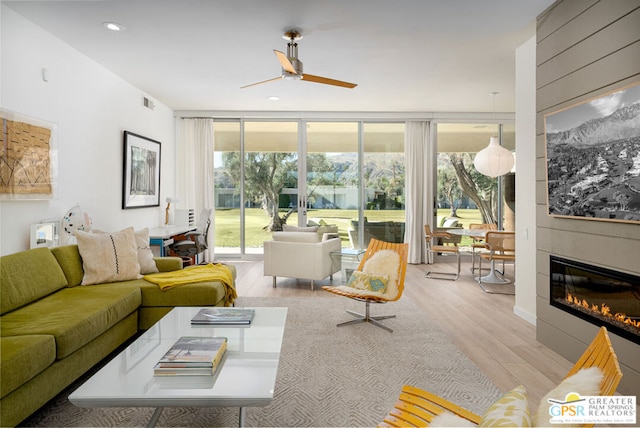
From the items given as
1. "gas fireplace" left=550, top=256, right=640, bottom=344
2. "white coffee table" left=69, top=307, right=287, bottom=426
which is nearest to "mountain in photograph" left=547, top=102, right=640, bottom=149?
"gas fireplace" left=550, top=256, right=640, bottom=344

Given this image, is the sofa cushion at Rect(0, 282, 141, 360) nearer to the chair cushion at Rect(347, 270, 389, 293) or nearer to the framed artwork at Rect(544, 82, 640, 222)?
the chair cushion at Rect(347, 270, 389, 293)

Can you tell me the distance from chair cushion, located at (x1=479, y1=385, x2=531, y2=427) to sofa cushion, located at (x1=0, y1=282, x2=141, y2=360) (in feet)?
7.24

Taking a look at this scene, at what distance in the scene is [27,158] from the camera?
3.46 m

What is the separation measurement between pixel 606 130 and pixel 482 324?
213 cm

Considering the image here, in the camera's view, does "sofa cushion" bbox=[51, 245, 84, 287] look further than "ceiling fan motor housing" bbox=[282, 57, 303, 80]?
No

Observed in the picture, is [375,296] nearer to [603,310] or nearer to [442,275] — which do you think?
[603,310]

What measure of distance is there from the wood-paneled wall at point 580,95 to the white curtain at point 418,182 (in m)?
4.09

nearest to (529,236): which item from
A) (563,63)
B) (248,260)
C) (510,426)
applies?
(563,63)

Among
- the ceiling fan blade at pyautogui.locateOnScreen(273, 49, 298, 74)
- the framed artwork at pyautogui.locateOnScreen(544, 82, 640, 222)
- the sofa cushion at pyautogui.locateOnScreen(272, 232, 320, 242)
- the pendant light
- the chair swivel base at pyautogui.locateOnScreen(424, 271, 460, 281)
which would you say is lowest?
the chair swivel base at pyautogui.locateOnScreen(424, 271, 460, 281)

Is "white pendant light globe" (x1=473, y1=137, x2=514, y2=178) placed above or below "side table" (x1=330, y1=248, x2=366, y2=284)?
above

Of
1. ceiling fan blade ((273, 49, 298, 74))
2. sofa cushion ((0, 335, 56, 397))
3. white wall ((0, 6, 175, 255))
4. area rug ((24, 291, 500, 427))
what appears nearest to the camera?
sofa cushion ((0, 335, 56, 397))

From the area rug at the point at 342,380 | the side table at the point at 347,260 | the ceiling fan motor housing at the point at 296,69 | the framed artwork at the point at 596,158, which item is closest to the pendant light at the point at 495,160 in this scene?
the side table at the point at 347,260

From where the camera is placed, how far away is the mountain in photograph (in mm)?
2357

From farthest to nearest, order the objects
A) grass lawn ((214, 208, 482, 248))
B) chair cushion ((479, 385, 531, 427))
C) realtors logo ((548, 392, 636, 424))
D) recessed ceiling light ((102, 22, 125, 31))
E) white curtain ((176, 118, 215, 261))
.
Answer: grass lawn ((214, 208, 482, 248))
white curtain ((176, 118, 215, 261))
recessed ceiling light ((102, 22, 125, 31))
chair cushion ((479, 385, 531, 427))
realtors logo ((548, 392, 636, 424))
